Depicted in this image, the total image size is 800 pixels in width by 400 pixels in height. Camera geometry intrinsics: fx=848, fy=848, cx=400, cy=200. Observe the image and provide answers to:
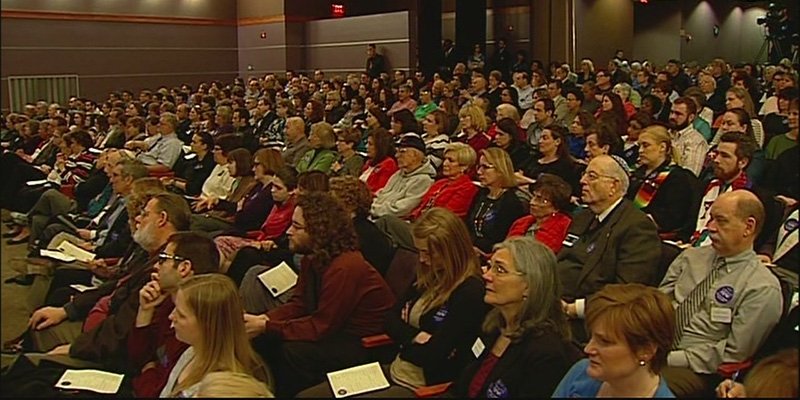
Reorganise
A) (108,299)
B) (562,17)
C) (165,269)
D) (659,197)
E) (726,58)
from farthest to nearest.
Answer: (726,58) < (562,17) < (659,197) < (108,299) < (165,269)

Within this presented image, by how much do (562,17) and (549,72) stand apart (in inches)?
64.9

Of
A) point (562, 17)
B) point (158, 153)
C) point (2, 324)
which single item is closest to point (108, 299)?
point (2, 324)

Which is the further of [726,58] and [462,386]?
[726,58]

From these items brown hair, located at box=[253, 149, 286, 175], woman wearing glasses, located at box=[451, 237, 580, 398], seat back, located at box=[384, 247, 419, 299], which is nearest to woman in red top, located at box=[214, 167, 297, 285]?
brown hair, located at box=[253, 149, 286, 175]

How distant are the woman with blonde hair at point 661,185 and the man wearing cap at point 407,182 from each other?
4.61ft

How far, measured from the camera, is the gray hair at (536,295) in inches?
98.1

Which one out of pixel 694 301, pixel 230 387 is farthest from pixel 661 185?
pixel 230 387

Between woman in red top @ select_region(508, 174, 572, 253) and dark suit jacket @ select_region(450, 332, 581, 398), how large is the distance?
1.51 m

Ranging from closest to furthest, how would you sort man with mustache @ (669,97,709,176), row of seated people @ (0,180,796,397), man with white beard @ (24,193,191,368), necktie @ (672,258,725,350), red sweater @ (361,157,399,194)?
row of seated people @ (0,180,796,397) < necktie @ (672,258,725,350) < man with white beard @ (24,193,191,368) < man with mustache @ (669,97,709,176) < red sweater @ (361,157,399,194)

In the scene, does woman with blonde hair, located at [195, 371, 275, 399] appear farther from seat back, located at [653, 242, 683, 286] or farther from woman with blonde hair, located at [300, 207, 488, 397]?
seat back, located at [653, 242, 683, 286]

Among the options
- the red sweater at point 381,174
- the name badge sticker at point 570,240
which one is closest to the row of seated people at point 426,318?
the name badge sticker at point 570,240

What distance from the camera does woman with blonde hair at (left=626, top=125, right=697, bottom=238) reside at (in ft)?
14.5

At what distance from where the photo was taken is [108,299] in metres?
3.63

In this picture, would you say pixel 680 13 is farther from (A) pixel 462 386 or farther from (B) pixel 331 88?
(A) pixel 462 386
